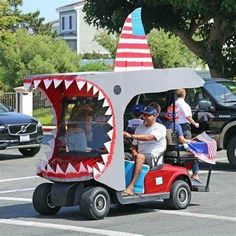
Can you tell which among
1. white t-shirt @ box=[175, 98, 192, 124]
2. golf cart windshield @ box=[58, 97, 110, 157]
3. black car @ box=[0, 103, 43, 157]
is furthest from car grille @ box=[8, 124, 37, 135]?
golf cart windshield @ box=[58, 97, 110, 157]

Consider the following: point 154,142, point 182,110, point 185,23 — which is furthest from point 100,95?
point 185,23

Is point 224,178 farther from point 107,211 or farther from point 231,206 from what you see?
point 107,211

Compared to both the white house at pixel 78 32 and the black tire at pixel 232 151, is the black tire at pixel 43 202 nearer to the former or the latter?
the black tire at pixel 232 151

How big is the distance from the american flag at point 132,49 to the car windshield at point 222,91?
5.02 m

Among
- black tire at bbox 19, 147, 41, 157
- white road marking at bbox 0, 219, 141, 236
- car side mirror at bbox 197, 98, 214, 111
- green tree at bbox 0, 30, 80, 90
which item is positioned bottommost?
white road marking at bbox 0, 219, 141, 236

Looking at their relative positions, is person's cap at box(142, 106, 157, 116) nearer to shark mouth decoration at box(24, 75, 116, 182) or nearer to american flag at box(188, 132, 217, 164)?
shark mouth decoration at box(24, 75, 116, 182)

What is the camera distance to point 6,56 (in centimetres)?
4334

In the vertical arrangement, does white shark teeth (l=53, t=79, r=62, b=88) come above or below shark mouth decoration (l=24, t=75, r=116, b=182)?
above

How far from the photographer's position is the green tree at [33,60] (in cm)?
4169

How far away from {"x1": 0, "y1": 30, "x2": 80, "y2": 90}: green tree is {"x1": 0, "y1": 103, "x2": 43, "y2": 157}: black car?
22.3 metres

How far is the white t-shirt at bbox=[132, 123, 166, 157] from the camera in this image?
10.4 meters

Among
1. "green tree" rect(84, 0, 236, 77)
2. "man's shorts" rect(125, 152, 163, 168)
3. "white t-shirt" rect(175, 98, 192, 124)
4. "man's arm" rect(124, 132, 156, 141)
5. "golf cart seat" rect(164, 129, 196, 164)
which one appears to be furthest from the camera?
"green tree" rect(84, 0, 236, 77)

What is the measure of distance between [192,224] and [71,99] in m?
2.54

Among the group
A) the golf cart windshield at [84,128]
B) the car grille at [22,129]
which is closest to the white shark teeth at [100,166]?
the golf cart windshield at [84,128]
